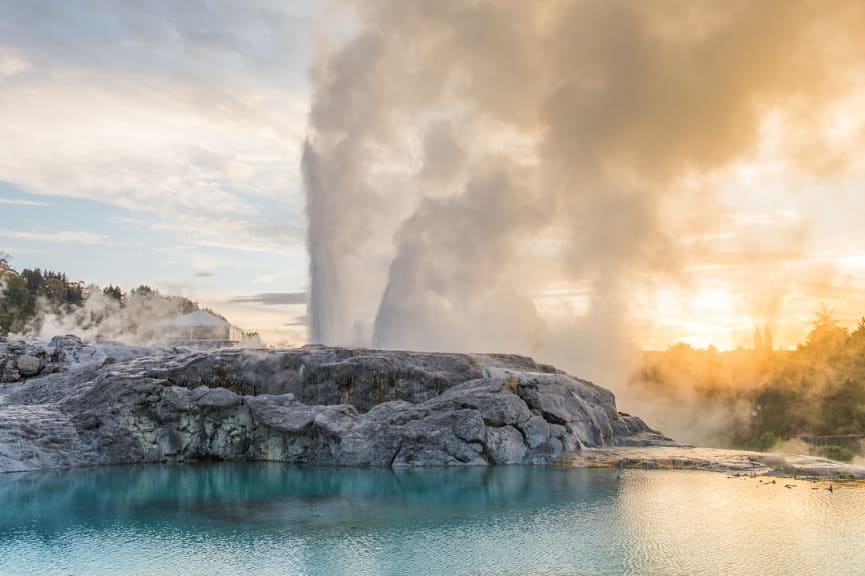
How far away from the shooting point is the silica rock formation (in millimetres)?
37344

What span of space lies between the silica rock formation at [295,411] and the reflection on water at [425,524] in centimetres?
371

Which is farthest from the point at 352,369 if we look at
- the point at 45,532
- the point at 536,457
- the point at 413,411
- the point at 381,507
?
the point at 45,532

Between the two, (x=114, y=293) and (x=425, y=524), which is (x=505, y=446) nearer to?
(x=425, y=524)

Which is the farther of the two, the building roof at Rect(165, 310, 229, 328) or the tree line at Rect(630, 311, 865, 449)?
the building roof at Rect(165, 310, 229, 328)

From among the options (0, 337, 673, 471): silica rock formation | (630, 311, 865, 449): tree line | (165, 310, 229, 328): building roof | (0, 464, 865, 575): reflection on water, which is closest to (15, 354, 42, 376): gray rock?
(0, 337, 673, 471): silica rock formation

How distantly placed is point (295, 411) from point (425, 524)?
57.8ft

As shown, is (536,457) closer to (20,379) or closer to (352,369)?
(352,369)

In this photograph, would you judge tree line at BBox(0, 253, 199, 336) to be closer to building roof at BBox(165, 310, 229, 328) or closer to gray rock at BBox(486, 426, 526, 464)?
building roof at BBox(165, 310, 229, 328)

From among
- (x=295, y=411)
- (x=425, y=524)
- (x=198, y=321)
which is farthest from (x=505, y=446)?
(x=198, y=321)

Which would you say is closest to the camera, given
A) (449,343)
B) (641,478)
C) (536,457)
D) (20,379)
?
(641,478)

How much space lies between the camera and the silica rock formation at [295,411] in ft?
123

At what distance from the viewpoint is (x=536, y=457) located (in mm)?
38156

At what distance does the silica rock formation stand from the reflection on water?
12.2 ft

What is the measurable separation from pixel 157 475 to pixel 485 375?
63.3ft
